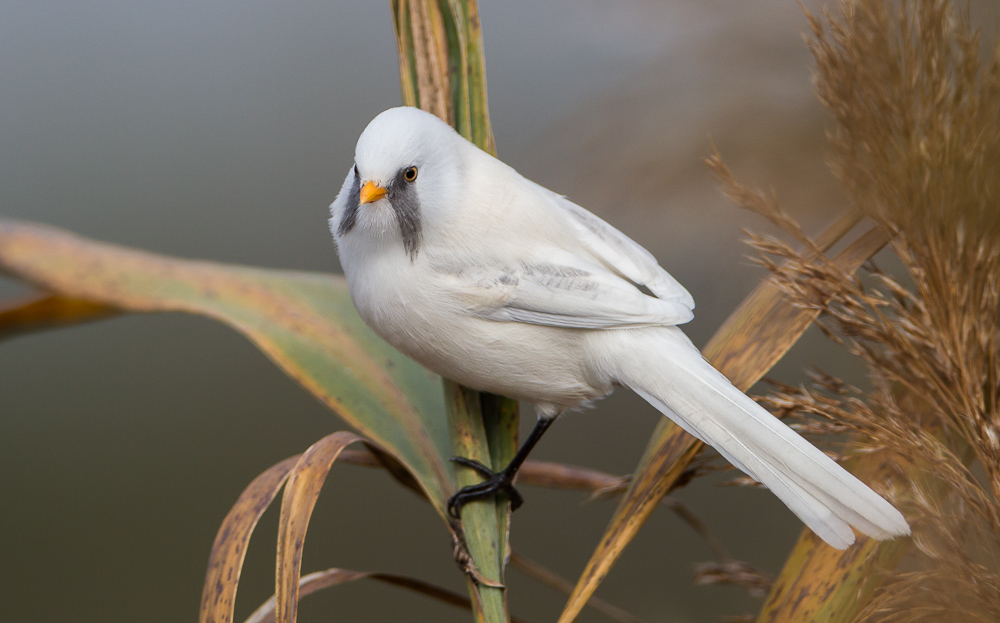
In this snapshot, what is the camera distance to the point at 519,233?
0.75 metres

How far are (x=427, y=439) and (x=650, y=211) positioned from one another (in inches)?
14.6

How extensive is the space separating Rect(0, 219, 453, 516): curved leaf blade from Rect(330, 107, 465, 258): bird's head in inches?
6.8

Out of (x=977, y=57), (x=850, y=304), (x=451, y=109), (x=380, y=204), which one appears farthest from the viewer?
(x=451, y=109)

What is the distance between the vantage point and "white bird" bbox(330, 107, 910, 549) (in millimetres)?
686

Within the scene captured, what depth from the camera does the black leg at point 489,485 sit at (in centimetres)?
71

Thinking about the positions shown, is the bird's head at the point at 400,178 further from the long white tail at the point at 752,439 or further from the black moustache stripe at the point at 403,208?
the long white tail at the point at 752,439

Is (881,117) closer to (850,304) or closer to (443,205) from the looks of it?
(850,304)

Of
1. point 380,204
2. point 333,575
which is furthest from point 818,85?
point 333,575

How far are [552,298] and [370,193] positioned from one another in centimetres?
22

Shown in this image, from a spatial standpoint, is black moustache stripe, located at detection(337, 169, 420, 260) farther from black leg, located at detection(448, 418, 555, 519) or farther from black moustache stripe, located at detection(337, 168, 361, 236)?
black leg, located at detection(448, 418, 555, 519)

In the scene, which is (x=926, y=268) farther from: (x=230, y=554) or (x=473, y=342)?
(x=230, y=554)

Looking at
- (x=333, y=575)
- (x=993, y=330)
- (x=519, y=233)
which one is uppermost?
(x=519, y=233)

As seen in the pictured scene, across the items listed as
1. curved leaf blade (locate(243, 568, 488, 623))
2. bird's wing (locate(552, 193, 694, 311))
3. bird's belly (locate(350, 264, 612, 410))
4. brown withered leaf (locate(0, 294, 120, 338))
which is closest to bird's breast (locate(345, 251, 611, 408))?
bird's belly (locate(350, 264, 612, 410))

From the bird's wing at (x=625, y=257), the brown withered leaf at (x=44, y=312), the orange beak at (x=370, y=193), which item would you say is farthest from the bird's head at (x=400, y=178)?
the brown withered leaf at (x=44, y=312)
